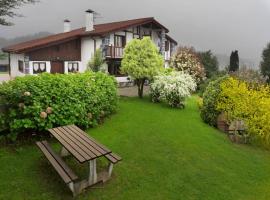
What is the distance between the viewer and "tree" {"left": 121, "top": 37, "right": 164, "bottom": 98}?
1744cm

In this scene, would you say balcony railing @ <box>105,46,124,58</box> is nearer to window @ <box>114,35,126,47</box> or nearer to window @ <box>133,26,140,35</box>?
window @ <box>114,35,126,47</box>

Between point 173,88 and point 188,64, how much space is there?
41.4 ft

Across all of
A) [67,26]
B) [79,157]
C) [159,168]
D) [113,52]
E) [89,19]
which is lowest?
[159,168]

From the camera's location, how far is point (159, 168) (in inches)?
320

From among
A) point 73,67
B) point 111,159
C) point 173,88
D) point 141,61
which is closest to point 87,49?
point 73,67

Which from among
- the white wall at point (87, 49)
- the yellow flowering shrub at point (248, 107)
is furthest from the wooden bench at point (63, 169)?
the white wall at point (87, 49)

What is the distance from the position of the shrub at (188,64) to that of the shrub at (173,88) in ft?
36.4

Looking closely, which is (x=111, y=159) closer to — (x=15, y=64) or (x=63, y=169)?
(x=63, y=169)

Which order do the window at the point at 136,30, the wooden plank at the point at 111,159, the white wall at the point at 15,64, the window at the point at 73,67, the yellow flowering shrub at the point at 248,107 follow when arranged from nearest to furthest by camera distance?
the wooden plank at the point at 111,159 → the yellow flowering shrub at the point at 248,107 → the window at the point at 73,67 → the white wall at the point at 15,64 → the window at the point at 136,30

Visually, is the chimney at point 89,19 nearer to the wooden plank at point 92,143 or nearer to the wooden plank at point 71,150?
the wooden plank at point 92,143

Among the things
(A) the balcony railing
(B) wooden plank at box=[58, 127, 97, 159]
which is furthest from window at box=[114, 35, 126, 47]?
(B) wooden plank at box=[58, 127, 97, 159]

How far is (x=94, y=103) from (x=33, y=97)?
9.69 feet

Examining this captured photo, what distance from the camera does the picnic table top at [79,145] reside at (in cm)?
618

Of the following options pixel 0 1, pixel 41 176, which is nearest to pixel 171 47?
pixel 0 1
